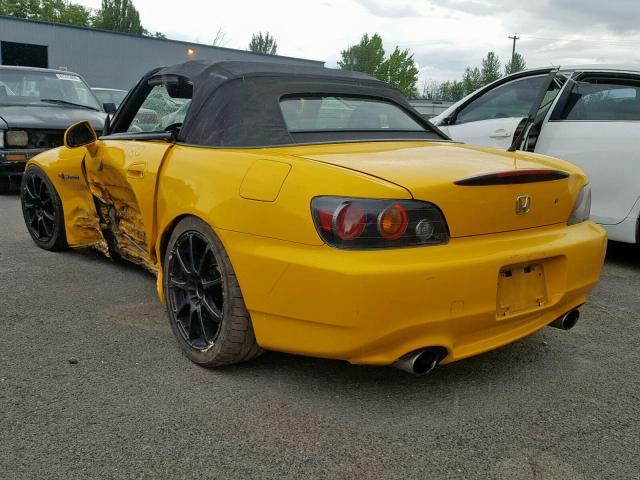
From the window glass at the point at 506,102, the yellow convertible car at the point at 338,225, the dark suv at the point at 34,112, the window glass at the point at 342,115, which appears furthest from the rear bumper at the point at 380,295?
the dark suv at the point at 34,112

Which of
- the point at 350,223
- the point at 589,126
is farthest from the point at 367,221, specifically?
the point at 589,126

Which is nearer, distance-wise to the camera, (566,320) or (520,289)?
(520,289)

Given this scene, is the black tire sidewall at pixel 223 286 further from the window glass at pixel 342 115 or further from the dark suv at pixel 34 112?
the dark suv at pixel 34 112

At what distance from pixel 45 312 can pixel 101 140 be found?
1.11 meters

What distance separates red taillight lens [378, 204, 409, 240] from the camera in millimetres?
2268

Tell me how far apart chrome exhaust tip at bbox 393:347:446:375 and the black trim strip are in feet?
2.14

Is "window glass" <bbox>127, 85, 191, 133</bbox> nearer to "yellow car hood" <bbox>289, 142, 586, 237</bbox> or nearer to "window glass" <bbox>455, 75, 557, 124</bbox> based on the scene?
"yellow car hood" <bbox>289, 142, 586, 237</bbox>

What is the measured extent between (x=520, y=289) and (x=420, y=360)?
0.55 m

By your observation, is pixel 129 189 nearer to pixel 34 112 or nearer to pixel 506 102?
pixel 506 102

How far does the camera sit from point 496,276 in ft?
7.94

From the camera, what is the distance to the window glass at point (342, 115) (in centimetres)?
302

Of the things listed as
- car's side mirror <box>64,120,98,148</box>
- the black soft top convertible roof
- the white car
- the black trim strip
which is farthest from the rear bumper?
the white car

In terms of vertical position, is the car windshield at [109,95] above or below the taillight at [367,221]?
above

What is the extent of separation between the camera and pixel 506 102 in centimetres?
557
